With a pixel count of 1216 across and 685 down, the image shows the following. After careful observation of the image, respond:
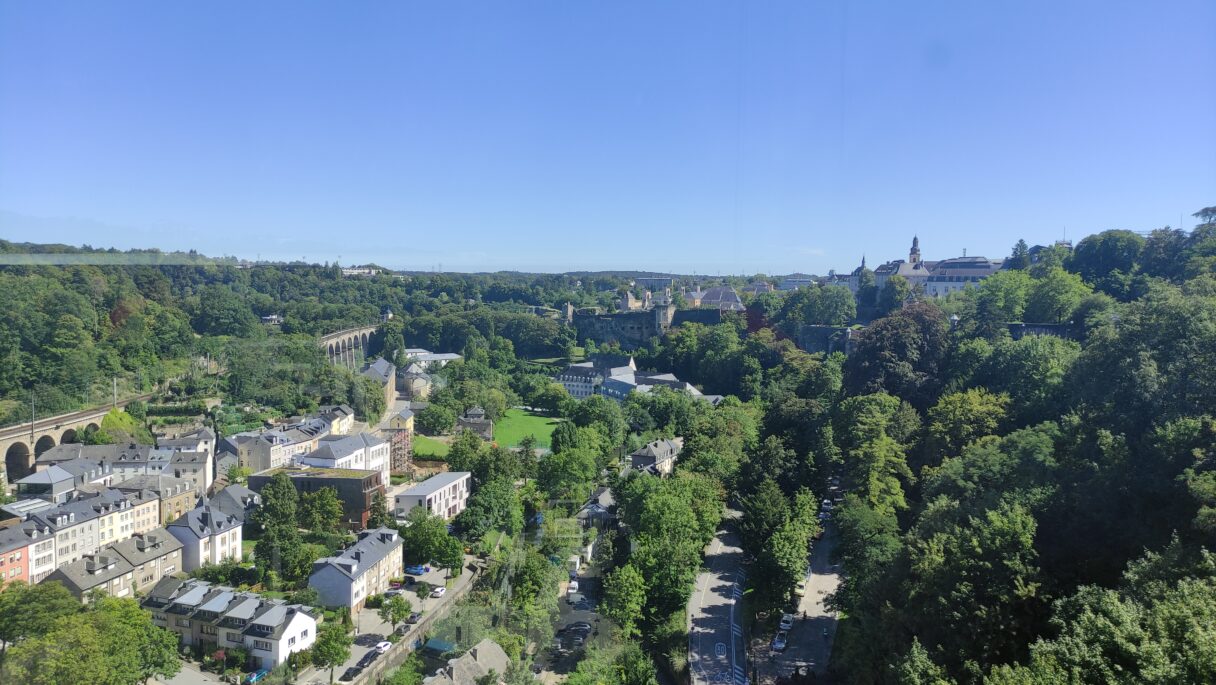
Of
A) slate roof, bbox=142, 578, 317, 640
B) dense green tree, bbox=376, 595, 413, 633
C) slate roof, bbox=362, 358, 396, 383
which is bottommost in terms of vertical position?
dense green tree, bbox=376, 595, 413, 633

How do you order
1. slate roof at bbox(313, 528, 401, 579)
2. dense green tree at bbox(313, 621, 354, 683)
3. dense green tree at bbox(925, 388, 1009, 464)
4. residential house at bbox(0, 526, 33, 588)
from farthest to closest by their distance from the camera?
dense green tree at bbox(925, 388, 1009, 464) < slate roof at bbox(313, 528, 401, 579) < residential house at bbox(0, 526, 33, 588) < dense green tree at bbox(313, 621, 354, 683)

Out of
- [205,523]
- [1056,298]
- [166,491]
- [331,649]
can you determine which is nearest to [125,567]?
[205,523]

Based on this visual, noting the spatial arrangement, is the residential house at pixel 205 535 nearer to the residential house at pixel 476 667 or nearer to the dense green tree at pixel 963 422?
the residential house at pixel 476 667

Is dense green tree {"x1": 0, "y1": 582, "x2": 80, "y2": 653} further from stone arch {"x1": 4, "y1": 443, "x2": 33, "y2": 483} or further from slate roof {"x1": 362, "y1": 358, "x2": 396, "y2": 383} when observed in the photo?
slate roof {"x1": 362, "y1": 358, "x2": 396, "y2": 383}

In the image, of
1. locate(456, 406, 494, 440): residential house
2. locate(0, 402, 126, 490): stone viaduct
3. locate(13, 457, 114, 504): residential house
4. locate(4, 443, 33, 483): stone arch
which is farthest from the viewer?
locate(456, 406, 494, 440): residential house

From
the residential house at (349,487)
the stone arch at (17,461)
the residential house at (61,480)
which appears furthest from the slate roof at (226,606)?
the stone arch at (17,461)

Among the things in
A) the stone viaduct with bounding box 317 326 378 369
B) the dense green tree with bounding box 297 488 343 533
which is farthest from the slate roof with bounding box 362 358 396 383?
the dense green tree with bounding box 297 488 343 533
